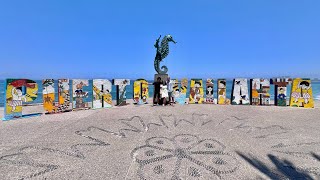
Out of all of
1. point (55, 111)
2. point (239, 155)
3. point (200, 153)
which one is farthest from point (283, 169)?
point (55, 111)

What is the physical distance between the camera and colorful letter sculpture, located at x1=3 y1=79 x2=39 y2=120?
10.7 meters

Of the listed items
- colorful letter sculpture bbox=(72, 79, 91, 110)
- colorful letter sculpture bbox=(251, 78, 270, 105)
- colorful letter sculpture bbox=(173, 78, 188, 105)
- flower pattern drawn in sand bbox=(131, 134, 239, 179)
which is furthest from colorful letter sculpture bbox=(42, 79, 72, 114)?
colorful letter sculpture bbox=(251, 78, 270, 105)

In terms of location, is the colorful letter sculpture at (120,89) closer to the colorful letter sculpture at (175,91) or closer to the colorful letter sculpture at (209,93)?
the colorful letter sculpture at (175,91)

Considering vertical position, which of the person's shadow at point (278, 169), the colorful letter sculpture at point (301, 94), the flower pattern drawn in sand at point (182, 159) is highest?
the colorful letter sculpture at point (301, 94)

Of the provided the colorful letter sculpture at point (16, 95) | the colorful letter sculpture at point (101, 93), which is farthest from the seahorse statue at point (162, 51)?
the colorful letter sculpture at point (16, 95)

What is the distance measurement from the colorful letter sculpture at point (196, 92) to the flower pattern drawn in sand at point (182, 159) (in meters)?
9.06

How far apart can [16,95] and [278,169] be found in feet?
38.9

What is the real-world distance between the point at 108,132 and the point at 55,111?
225 inches

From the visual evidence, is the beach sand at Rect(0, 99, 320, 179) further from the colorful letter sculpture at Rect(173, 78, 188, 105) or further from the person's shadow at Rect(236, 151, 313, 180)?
the colorful letter sculpture at Rect(173, 78, 188, 105)

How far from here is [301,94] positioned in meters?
14.8

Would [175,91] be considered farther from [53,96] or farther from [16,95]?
[16,95]

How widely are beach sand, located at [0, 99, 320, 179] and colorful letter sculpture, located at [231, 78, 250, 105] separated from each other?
5.22m

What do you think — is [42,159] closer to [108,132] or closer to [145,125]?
[108,132]

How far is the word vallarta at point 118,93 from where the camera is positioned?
1114 centimetres
